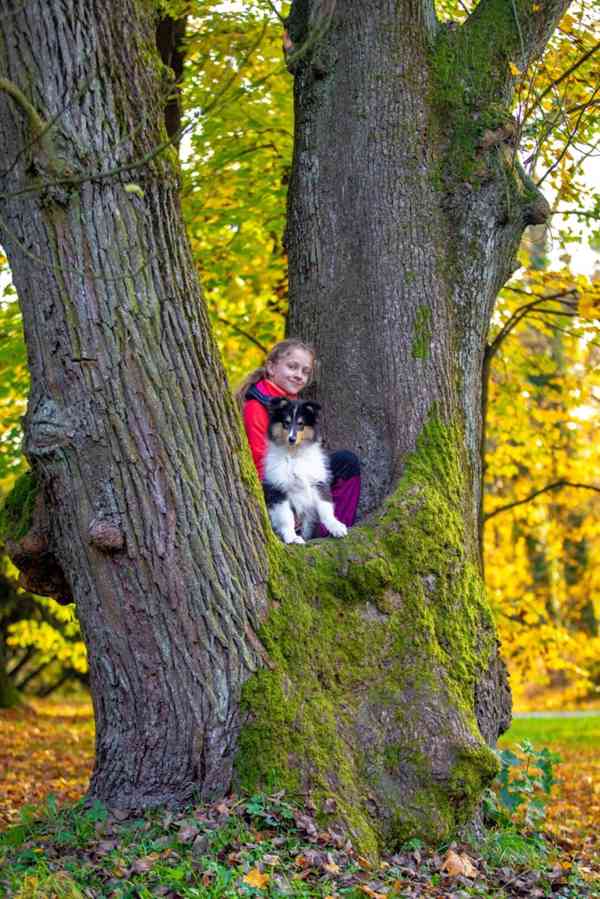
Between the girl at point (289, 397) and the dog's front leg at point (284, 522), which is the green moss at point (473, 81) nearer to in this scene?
the girl at point (289, 397)

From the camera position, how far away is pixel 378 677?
5547mm

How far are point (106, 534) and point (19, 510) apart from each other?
3.19ft

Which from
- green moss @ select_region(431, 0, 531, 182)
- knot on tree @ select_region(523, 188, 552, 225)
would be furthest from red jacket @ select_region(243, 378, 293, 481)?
knot on tree @ select_region(523, 188, 552, 225)

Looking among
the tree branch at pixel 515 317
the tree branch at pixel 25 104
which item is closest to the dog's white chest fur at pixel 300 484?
the tree branch at pixel 25 104

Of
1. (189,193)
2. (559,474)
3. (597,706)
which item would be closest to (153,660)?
(189,193)

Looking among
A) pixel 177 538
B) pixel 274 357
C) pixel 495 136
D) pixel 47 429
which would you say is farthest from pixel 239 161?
pixel 177 538

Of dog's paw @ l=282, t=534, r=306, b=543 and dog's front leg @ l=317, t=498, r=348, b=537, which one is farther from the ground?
dog's front leg @ l=317, t=498, r=348, b=537

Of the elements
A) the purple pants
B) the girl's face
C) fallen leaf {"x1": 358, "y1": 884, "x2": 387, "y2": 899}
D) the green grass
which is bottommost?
the green grass

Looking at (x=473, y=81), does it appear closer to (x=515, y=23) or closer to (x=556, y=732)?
(x=515, y=23)

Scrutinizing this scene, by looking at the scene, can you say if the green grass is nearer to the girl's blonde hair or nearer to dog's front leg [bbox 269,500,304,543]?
dog's front leg [bbox 269,500,304,543]

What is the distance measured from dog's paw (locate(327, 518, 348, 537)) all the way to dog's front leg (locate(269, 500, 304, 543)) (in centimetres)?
19

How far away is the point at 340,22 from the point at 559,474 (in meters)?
11.2

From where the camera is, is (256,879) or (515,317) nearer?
(256,879)

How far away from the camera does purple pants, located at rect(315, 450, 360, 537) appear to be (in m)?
6.44
